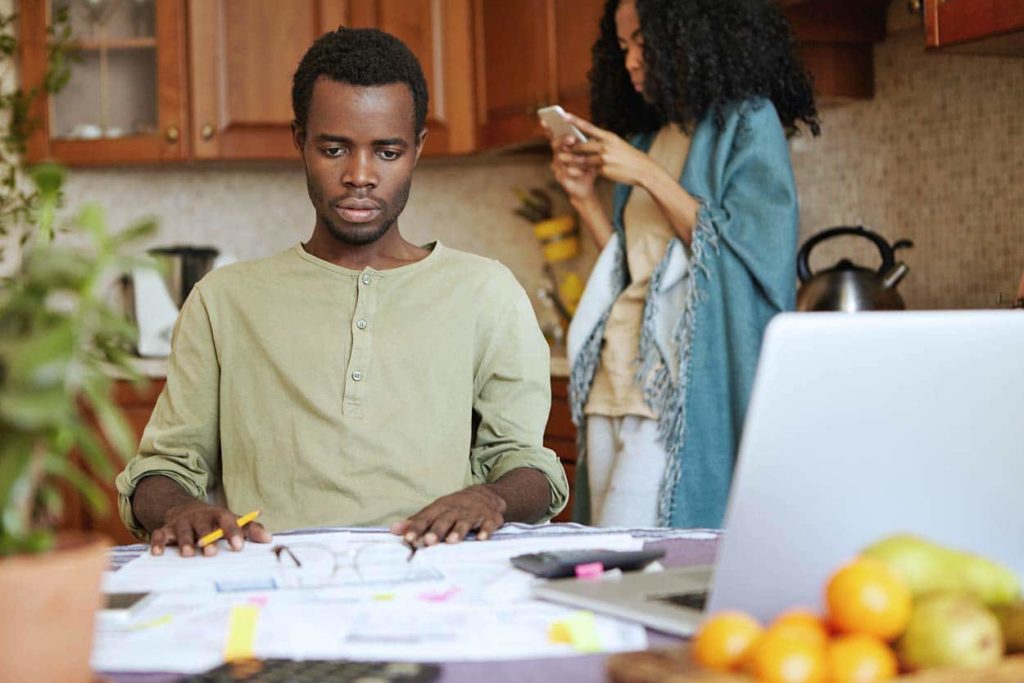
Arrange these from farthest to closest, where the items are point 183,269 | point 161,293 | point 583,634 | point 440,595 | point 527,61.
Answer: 1. point 183,269
2. point 161,293
3. point 527,61
4. point 440,595
5. point 583,634

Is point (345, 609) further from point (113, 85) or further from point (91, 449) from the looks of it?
point (113, 85)

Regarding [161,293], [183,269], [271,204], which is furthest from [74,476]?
[271,204]

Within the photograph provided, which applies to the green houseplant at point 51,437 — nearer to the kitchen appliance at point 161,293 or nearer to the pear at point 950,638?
the pear at point 950,638

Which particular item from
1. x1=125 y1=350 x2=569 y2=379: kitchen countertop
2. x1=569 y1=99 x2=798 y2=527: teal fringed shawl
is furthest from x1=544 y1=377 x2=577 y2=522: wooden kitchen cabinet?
x1=569 y1=99 x2=798 y2=527: teal fringed shawl

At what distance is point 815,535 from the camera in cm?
80

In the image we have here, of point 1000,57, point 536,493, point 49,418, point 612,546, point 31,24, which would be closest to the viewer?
point 49,418

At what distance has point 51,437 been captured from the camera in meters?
0.66

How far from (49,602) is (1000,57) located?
2.11 m

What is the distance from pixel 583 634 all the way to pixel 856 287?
1564 millimetres

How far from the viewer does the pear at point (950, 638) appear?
67 centimetres

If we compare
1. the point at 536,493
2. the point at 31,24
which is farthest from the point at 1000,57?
the point at 31,24

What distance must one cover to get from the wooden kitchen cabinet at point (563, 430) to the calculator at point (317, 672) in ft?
7.27

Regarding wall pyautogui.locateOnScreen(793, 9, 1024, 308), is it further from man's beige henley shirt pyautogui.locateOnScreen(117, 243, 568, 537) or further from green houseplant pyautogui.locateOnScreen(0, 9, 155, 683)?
green houseplant pyautogui.locateOnScreen(0, 9, 155, 683)

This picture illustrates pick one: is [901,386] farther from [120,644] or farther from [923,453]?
[120,644]
